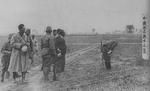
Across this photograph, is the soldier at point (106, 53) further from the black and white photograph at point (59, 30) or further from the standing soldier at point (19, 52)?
the standing soldier at point (19, 52)

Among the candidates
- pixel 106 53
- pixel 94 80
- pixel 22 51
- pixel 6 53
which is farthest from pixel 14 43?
pixel 106 53

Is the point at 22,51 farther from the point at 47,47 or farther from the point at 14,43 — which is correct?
the point at 47,47

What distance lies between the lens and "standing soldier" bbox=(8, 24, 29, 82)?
7.12 m

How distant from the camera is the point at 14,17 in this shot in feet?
23.7

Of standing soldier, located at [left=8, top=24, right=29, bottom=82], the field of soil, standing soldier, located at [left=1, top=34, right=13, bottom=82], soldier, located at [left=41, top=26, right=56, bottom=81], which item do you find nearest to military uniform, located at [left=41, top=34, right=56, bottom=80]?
soldier, located at [left=41, top=26, right=56, bottom=81]

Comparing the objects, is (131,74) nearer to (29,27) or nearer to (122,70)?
(122,70)

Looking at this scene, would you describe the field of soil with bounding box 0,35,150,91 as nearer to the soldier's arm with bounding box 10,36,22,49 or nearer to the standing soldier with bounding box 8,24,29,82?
the standing soldier with bounding box 8,24,29,82

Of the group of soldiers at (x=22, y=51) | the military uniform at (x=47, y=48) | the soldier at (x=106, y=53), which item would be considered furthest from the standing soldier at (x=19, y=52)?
the soldier at (x=106, y=53)

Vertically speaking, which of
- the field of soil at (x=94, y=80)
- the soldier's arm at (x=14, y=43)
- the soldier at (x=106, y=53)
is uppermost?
the soldier's arm at (x=14, y=43)

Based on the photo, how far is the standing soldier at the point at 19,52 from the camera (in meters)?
7.12

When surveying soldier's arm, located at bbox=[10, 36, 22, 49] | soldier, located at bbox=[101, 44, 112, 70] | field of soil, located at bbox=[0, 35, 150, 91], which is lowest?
field of soil, located at bbox=[0, 35, 150, 91]

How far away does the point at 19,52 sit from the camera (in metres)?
7.29

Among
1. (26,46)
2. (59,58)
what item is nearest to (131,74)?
(59,58)

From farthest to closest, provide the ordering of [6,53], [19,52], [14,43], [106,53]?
[106,53] < [6,53] < [19,52] < [14,43]
